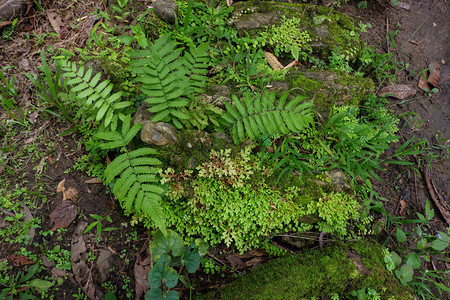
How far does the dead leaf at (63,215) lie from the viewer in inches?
113

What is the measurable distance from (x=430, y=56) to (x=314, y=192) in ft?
12.5

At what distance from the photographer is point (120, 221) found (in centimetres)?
295

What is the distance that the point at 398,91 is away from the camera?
167 inches

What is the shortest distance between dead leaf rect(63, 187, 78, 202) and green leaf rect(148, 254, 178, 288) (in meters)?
1.40

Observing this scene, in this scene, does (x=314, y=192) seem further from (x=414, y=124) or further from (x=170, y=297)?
(x=414, y=124)

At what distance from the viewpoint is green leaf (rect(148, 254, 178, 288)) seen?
88.4 inches

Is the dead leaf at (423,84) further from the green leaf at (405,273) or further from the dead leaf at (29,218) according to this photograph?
the dead leaf at (29,218)

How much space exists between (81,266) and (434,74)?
19.4 ft

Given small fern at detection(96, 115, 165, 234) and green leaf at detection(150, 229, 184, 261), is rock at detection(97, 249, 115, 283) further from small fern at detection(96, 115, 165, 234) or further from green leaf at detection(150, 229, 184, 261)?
small fern at detection(96, 115, 165, 234)

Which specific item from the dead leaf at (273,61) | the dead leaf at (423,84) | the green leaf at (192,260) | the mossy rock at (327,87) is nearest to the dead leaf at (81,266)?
the green leaf at (192,260)

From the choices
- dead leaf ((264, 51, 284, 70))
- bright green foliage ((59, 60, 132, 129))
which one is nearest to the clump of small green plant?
bright green foliage ((59, 60, 132, 129))

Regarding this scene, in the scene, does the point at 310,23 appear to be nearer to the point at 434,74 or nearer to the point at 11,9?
the point at 434,74

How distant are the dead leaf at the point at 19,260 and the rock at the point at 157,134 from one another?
67.0 inches

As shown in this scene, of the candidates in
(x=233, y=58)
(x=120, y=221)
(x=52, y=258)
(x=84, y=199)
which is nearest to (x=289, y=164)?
(x=233, y=58)
